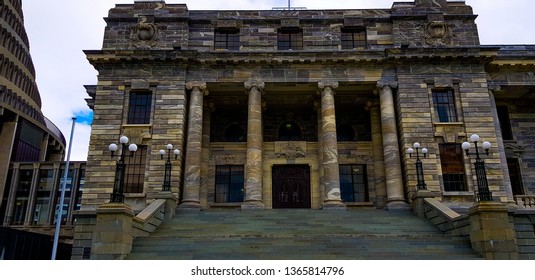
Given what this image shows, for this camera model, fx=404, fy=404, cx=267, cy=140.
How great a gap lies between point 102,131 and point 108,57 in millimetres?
4713

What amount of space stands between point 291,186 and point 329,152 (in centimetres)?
472

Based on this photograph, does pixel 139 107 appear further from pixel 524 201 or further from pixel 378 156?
pixel 524 201

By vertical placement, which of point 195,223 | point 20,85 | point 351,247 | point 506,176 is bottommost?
point 351,247

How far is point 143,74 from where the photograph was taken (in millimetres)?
25469

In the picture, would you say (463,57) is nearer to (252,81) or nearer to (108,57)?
(252,81)

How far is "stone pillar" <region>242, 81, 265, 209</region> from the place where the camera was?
2291 centimetres

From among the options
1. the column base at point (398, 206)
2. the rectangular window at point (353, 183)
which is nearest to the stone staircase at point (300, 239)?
the column base at point (398, 206)

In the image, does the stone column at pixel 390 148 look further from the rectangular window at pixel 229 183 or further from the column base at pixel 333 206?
the rectangular window at pixel 229 183

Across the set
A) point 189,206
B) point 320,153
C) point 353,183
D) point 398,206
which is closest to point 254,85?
point 320,153

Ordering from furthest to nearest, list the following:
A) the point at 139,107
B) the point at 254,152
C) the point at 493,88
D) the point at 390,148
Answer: the point at 493,88, the point at 139,107, the point at 390,148, the point at 254,152

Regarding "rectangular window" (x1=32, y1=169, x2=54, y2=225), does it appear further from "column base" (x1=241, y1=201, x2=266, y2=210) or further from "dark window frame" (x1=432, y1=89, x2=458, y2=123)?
"dark window frame" (x1=432, y1=89, x2=458, y2=123)

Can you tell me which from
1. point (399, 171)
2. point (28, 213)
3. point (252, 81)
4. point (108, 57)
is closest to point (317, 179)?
point (399, 171)

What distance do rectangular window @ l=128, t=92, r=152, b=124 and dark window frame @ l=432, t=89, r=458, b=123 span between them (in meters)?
17.9

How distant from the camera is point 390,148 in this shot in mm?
24078
